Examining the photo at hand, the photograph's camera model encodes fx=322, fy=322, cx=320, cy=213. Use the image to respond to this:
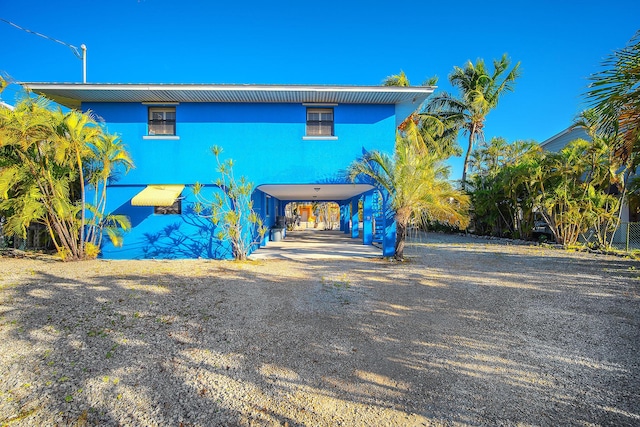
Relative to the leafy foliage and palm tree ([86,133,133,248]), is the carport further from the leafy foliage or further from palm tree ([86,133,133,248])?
the leafy foliage

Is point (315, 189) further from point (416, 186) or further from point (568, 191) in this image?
point (568, 191)

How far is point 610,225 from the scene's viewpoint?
598 inches

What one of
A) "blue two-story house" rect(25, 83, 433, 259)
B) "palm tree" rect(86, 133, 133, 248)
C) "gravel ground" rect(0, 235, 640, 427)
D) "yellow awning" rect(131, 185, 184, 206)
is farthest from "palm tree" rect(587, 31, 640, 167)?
"palm tree" rect(86, 133, 133, 248)

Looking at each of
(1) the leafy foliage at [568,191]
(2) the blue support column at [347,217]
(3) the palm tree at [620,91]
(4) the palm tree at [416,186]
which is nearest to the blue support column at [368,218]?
(4) the palm tree at [416,186]

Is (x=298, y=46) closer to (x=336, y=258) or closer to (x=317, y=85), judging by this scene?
(x=317, y=85)

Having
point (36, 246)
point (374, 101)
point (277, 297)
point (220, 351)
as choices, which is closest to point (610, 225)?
point (374, 101)

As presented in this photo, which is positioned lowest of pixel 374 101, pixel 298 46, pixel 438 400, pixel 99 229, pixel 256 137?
pixel 438 400

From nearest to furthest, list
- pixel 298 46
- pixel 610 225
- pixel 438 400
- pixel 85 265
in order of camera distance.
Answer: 1. pixel 438 400
2. pixel 85 265
3. pixel 610 225
4. pixel 298 46

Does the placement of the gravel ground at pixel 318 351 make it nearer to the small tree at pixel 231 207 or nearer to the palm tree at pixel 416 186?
the palm tree at pixel 416 186

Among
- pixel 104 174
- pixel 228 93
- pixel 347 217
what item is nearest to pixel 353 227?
pixel 347 217

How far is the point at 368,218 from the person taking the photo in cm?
1922

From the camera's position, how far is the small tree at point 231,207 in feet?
41.4

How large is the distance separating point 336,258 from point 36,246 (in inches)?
561

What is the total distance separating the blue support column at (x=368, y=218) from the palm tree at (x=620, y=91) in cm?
1445
